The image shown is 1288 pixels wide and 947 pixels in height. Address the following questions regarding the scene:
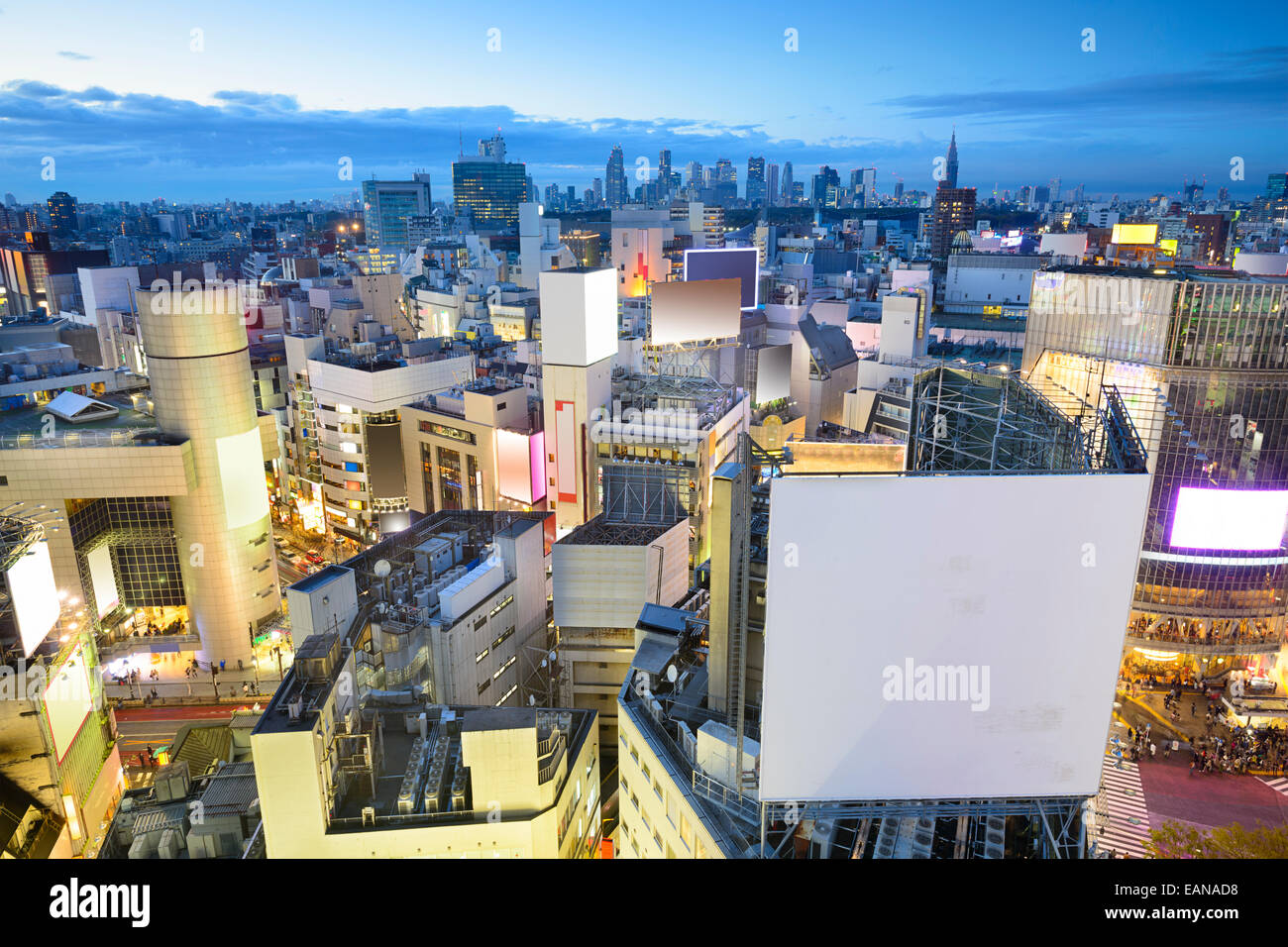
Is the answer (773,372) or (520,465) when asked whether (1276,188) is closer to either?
(773,372)

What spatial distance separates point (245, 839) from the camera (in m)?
17.8

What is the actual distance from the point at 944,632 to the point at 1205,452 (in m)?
25.1

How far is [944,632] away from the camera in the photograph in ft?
33.0

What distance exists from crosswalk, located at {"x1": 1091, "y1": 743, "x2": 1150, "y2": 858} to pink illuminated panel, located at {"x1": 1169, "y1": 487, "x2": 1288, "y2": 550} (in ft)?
32.0

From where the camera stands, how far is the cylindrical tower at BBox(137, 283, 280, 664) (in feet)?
101

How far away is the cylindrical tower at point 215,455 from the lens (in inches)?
1207

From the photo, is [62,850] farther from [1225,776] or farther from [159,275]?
[159,275]

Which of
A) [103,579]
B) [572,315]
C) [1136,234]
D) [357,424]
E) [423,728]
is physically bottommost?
[103,579]

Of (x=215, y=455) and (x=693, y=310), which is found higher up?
(x=693, y=310)

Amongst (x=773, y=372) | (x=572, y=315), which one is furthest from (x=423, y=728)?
(x=773, y=372)

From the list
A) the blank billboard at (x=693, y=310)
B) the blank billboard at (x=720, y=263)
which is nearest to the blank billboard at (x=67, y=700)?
the blank billboard at (x=693, y=310)

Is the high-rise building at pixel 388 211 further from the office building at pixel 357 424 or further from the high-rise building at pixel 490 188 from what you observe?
the office building at pixel 357 424

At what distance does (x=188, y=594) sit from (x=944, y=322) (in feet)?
219

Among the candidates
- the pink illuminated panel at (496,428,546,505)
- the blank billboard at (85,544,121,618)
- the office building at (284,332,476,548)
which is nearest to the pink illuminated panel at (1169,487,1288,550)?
the pink illuminated panel at (496,428,546,505)
